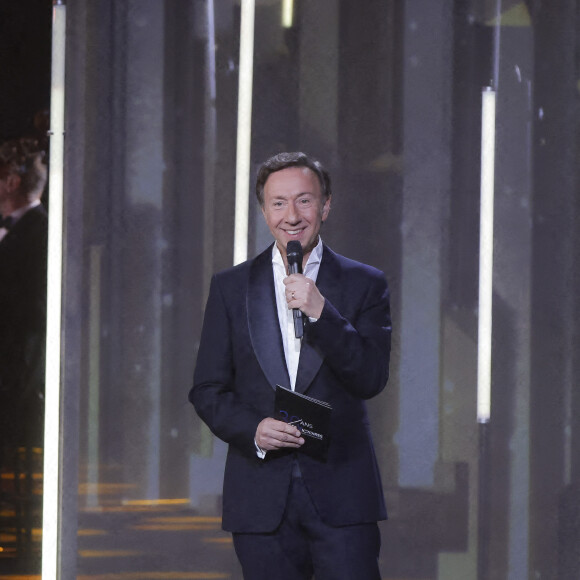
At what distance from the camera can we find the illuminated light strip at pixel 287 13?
326 cm

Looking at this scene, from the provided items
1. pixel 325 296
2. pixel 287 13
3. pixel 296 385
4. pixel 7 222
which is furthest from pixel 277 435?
pixel 287 13

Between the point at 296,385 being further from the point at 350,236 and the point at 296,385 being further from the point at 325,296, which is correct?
the point at 350,236

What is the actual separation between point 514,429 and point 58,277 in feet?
5.76

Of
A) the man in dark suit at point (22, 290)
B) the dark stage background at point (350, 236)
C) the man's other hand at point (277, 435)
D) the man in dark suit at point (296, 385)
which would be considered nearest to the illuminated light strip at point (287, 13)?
the dark stage background at point (350, 236)

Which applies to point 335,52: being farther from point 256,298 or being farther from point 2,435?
point 2,435

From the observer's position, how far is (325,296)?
6.26ft

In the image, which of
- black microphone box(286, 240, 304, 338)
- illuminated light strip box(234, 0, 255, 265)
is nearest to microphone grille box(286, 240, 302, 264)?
black microphone box(286, 240, 304, 338)

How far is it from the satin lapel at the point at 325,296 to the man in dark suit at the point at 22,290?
5.21 ft

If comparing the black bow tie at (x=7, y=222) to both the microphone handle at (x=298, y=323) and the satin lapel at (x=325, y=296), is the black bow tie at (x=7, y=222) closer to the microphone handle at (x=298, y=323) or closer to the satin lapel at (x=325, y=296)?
the satin lapel at (x=325, y=296)

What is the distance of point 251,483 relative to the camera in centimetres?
187

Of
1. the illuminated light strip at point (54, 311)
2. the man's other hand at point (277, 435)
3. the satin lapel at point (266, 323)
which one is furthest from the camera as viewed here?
the illuminated light strip at point (54, 311)

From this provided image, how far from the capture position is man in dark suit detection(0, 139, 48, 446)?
10.5 ft

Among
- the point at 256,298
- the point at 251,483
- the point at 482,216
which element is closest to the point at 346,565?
the point at 251,483

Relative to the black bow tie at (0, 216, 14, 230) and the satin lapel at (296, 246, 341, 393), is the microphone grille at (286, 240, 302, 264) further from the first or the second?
the black bow tie at (0, 216, 14, 230)
